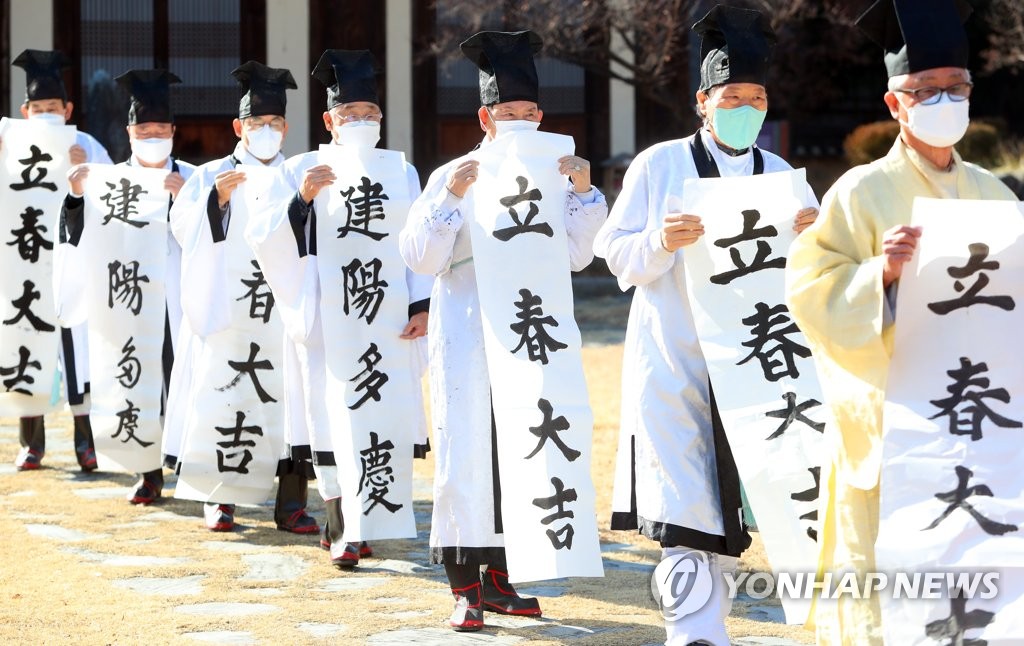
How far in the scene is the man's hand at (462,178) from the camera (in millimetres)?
5125

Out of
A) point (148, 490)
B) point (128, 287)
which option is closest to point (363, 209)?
point (128, 287)

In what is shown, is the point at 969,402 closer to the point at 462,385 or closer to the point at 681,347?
the point at 681,347

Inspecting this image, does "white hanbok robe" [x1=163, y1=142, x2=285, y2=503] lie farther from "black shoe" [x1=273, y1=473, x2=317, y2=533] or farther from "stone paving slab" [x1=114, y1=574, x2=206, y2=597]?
"stone paving slab" [x1=114, y1=574, x2=206, y2=597]

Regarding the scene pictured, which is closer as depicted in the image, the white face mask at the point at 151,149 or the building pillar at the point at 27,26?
the white face mask at the point at 151,149

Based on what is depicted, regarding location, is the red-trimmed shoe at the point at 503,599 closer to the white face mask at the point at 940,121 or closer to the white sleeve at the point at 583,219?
the white sleeve at the point at 583,219

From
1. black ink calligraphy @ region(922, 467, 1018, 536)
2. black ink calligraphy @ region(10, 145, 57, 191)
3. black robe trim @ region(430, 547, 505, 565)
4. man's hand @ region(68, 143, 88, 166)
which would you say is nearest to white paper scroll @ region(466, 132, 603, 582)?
black robe trim @ region(430, 547, 505, 565)

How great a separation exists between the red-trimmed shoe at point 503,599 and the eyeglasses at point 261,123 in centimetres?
255

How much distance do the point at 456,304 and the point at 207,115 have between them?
13.1 m

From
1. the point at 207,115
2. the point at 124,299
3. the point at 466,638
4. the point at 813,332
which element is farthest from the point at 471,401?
the point at 207,115

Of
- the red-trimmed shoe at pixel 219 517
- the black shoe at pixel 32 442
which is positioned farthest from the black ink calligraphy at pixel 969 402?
the black shoe at pixel 32 442

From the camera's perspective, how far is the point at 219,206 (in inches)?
277

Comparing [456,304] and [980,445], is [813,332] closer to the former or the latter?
[980,445]

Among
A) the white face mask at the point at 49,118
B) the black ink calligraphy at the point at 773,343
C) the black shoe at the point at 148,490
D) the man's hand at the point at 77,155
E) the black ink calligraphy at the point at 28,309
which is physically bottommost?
the black shoe at the point at 148,490

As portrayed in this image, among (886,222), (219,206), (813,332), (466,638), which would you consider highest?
(219,206)
